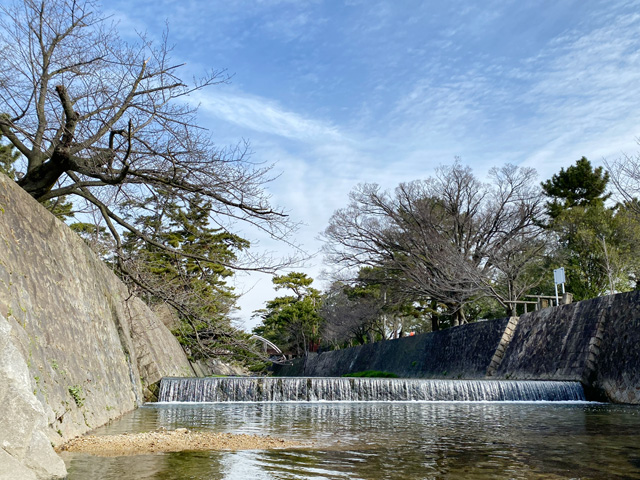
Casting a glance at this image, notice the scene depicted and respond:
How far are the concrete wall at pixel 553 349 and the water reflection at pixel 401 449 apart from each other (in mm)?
4009

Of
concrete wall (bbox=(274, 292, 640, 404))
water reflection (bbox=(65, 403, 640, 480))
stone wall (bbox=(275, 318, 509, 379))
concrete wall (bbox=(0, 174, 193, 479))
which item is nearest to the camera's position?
concrete wall (bbox=(0, 174, 193, 479))

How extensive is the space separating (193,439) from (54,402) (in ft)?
5.00

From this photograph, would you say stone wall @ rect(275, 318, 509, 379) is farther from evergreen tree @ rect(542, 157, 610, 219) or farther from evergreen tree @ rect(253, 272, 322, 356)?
evergreen tree @ rect(542, 157, 610, 219)

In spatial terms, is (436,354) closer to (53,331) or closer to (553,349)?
(553,349)

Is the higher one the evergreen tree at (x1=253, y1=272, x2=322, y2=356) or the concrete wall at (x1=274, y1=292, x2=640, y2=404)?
the evergreen tree at (x1=253, y1=272, x2=322, y2=356)

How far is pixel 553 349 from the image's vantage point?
649 inches

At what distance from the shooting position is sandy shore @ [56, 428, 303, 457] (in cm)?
538

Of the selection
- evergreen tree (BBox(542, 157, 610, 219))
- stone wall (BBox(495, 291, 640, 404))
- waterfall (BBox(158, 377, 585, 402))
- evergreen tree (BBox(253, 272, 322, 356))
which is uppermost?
evergreen tree (BBox(542, 157, 610, 219))

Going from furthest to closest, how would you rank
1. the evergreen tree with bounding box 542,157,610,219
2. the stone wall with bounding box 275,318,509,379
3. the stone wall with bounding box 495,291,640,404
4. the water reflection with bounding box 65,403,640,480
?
the evergreen tree with bounding box 542,157,610,219 < the stone wall with bounding box 275,318,509,379 < the stone wall with bounding box 495,291,640,404 < the water reflection with bounding box 65,403,640,480

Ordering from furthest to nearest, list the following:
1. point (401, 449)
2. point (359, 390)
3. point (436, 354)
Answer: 1. point (436, 354)
2. point (359, 390)
3. point (401, 449)

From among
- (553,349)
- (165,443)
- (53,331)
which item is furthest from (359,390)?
(53,331)

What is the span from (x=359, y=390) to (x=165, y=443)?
9369 mm

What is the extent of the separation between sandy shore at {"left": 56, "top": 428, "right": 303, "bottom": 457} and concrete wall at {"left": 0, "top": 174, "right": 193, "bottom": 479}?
0.85 feet

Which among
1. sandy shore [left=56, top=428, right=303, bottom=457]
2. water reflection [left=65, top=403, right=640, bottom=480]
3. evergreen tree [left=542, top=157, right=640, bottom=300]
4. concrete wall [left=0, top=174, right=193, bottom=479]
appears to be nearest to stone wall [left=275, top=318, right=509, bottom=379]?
evergreen tree [left=542, top=157, right=640, bottom=300]
